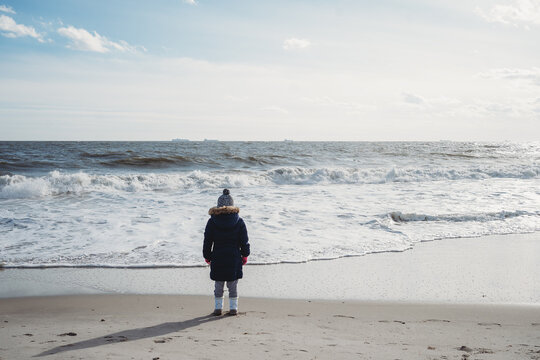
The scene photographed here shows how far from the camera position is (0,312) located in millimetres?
4812

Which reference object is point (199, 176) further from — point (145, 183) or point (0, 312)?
point (0, 312)

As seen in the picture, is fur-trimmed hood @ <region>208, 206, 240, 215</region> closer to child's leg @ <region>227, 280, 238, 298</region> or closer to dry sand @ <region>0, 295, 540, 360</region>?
child's leg @ <region>227, 280, 238, 298</region>

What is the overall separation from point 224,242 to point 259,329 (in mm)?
1178

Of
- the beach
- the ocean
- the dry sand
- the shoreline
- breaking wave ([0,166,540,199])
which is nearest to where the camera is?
the dry sand

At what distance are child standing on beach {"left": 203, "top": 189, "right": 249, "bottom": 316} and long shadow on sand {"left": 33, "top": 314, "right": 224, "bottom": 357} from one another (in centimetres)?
47

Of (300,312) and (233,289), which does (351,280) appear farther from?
(233,289)

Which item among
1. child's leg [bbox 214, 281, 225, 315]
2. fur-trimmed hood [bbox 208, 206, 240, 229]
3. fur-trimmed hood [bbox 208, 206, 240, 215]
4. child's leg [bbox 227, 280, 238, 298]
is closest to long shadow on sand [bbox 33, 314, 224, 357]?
child's leg [bbox 214, 281, 225, 315]

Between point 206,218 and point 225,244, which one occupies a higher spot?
point 225,244

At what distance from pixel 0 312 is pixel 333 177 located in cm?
1889

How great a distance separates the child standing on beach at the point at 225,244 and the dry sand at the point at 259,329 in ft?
1.49

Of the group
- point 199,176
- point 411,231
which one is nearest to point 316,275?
point 411,231

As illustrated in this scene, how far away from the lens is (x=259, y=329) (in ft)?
13.9

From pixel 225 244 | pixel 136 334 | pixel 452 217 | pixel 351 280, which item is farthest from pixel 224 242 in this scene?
pixel 452 217

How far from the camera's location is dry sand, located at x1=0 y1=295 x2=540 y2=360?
140 inches
